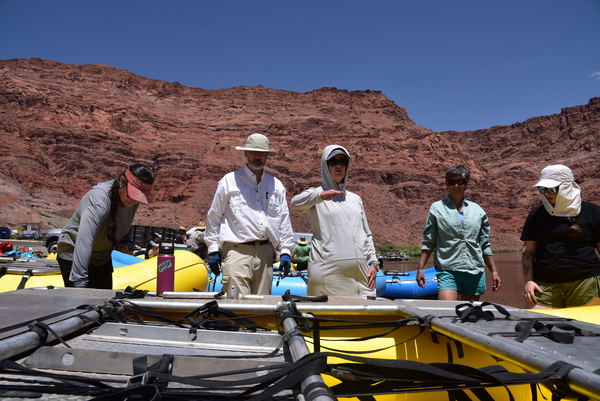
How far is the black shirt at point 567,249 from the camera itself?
137 inches

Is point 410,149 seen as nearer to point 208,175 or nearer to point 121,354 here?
point 208,175

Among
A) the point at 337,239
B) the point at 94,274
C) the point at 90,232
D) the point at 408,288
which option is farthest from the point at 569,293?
the point at 408,288

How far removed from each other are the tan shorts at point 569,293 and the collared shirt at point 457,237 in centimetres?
55

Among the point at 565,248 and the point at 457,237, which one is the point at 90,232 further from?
the point at 565,248

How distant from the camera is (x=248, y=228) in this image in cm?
385

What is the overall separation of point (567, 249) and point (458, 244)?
860 millimetres

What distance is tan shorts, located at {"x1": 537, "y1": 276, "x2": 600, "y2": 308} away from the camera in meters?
3.45

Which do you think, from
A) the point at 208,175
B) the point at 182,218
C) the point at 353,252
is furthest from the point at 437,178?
the point at 353,252

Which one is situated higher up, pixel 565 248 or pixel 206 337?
pixel 565 248

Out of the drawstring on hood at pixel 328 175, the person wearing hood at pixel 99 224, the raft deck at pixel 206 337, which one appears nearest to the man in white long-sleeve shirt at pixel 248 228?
the drawstring on hood at pixel 328 175

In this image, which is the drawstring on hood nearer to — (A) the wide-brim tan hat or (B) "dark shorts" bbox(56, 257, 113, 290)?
(A) the wide-brim tan hat

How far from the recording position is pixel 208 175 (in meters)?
60.3

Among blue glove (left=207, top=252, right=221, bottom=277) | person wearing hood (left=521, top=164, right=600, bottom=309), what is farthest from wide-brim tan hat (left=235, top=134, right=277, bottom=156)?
person wearing hood (left=521, top=164, right=600, bottom=309)

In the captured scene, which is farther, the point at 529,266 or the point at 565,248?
the point at 529,266
